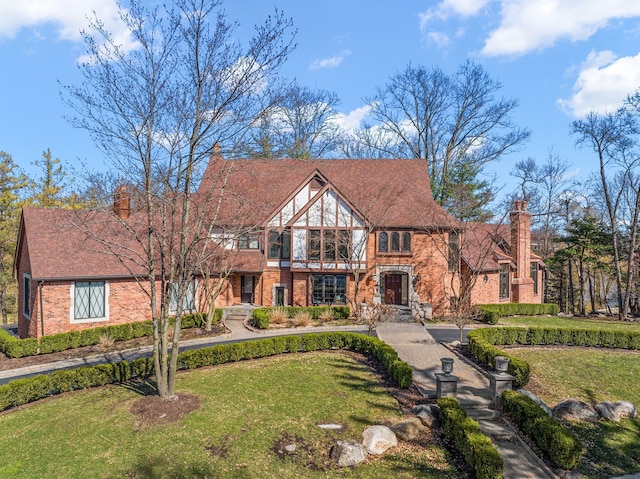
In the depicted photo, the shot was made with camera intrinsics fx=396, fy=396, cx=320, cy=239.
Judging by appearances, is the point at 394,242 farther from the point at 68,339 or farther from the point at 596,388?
the point at 68,339

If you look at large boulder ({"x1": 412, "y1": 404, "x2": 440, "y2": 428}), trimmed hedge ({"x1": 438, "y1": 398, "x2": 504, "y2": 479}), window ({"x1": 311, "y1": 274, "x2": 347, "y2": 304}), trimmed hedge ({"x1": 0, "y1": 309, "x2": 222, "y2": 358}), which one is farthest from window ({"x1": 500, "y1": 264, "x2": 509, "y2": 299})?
trimmed hedge ({"x1": 0, "y1": 309, "x2": 222, "y2": 358})

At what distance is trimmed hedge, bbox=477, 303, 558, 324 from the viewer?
82.1 feet

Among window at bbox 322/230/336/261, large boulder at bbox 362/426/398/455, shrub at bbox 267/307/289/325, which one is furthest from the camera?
window at bbox 322/230/336/261

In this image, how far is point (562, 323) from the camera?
2564cm

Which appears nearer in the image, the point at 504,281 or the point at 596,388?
the point at 596,388

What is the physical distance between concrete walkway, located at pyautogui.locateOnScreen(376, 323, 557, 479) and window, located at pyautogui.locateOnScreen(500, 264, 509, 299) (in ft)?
37.7

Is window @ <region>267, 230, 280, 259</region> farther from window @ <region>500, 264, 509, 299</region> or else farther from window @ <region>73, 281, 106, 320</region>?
window @ <region>500, 264, 509, 299</region>

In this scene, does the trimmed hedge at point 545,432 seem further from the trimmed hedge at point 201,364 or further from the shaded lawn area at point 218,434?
the trimmed hedge at point 201,364

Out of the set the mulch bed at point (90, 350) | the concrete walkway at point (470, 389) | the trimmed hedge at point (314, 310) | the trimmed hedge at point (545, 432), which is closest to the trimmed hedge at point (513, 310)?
the concrete walkway at point (470, 389)

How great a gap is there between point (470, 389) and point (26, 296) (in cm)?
2218

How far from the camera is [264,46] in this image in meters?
10.8

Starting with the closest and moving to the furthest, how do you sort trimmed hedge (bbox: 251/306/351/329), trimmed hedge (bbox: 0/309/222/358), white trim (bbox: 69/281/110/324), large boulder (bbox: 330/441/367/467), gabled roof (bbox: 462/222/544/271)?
large boulder (bbox: 330/441/367/467) → trimmed hedge (bbox: 0/309/222/358) → white trim (bbox: 69/281/110/324) → trimmed hedge (bbox: 251/306/351/329) → gabled roof (bbox: 462/222/544/271)

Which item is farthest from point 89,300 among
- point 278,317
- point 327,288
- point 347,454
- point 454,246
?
point 454,246

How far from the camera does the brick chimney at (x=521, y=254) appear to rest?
30.8 meters
